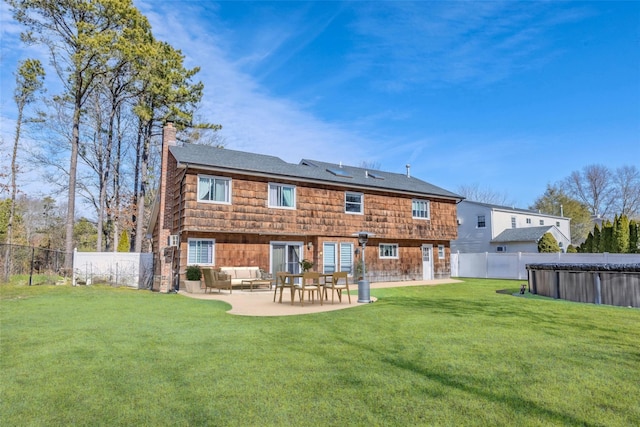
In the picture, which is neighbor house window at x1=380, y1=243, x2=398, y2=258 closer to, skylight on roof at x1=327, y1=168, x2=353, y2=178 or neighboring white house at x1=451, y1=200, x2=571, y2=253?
skylight on roof at x1=327, y1=168, x2=353, y2=178

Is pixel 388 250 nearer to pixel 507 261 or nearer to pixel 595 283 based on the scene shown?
pixel 507 261

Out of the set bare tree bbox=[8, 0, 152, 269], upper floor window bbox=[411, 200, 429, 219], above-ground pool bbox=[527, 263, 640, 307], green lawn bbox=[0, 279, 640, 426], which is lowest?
green lawn bbox=[0, 279, 640, 426]

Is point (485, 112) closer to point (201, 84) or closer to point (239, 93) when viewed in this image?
point (239, 93)

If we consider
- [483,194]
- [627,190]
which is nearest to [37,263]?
[483,194]

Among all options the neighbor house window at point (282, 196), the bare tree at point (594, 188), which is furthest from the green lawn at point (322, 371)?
the bare tree at point (594, 188)

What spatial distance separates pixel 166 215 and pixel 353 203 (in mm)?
9039

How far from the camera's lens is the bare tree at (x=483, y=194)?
4909 centimetres

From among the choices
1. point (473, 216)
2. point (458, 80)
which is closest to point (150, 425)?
point (458, 80)

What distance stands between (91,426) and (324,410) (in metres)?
1.94

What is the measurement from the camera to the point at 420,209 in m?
21.9

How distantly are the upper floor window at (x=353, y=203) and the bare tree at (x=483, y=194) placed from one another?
3355cm

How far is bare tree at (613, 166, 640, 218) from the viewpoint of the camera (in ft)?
140

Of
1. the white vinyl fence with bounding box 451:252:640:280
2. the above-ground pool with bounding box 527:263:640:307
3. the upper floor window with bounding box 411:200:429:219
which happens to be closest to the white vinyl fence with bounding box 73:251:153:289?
the upper floor window with bounding box 411:200:429:219

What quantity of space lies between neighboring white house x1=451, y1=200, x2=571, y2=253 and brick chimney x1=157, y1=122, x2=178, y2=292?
23090 mm
